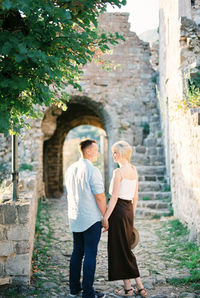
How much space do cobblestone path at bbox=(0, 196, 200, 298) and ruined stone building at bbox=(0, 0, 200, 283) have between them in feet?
1.00

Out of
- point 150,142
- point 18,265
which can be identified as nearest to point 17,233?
point 18,265

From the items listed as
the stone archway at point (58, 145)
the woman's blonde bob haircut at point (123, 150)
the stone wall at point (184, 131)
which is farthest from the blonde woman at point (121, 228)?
the stone archway at point (58, 145)

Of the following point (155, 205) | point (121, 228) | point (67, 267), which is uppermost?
point (121, 228)

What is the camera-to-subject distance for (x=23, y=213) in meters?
3.40

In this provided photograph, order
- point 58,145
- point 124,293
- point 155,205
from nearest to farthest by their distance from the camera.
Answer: point 124,293 < point 155,205 < point 58,145

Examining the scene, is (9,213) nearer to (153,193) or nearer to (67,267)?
(67,267)

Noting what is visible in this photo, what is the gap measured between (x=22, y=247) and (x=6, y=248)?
17 cm

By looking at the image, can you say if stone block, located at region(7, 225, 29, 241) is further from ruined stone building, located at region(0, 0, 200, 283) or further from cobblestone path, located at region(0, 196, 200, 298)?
cobblestone path, located at region(0, 196, 200, 298)

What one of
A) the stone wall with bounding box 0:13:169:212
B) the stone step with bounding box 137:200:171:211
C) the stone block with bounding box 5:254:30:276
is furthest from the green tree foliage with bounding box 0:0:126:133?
the stone wall with bounding box 0:13:169:212

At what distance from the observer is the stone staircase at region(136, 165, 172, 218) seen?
295 inches

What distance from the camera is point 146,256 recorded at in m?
Result: 4.64

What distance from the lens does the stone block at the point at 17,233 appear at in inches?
133

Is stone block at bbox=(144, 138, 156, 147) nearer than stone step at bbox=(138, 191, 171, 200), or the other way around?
stone step at bbox=(138, 191, 171, 200)

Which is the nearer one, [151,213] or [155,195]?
[151,213]
